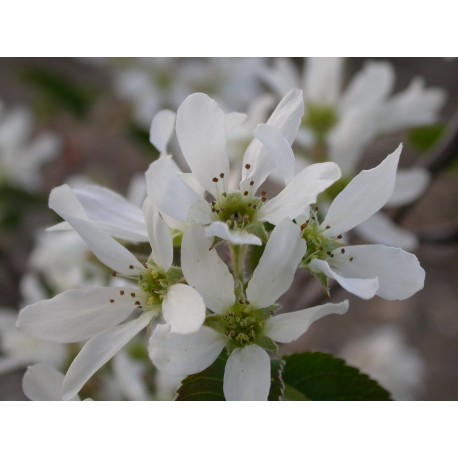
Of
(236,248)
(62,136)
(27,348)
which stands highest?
(62,136)

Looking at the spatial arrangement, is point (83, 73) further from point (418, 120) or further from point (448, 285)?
point (418, 120)

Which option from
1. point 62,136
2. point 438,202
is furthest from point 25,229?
point 438,202

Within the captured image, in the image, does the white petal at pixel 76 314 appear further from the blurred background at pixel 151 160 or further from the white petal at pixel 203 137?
the blurred background at pixel 151 160

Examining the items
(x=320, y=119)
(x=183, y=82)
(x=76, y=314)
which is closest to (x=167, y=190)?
(x=76, y=314)

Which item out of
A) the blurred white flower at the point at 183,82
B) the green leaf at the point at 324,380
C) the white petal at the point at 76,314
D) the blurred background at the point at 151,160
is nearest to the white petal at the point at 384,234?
the blurred background at the point at 151,160

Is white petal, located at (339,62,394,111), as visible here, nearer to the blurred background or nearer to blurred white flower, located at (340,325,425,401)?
the blurred background

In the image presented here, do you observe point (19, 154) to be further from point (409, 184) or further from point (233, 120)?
point (233, 120)

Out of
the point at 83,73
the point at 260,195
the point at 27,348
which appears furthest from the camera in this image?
the point at 83,73
